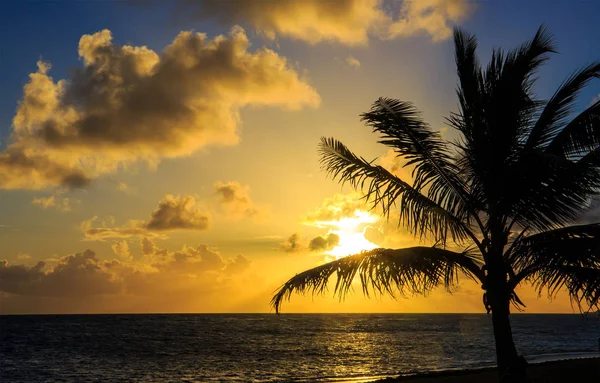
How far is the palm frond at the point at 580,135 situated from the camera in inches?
334

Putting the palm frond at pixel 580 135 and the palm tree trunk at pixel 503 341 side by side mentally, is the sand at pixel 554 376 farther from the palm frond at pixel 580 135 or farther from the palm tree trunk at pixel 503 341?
the palm frond at pixel 580 135

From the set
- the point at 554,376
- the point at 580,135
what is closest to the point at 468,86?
the point at 580,135

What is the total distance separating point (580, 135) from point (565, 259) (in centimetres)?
232

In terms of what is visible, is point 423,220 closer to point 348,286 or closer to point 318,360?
point 348,286

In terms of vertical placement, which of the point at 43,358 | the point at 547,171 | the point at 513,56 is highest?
the point at 513,56

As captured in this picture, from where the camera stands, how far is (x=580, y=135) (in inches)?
343

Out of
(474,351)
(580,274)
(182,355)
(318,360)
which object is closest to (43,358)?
→ (182,355)

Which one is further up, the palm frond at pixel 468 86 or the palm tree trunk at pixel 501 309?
the palm frond at pixel 468 86

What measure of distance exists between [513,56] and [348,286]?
5486mm

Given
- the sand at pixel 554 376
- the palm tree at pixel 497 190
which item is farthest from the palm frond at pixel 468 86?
the sand at pixel 554 376

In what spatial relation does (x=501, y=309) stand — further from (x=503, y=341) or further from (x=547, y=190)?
(x=547, y=190)

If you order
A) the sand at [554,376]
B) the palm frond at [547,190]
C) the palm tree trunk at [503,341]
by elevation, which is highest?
the palm frond at [547,190]

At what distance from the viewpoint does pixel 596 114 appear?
27.6 feet

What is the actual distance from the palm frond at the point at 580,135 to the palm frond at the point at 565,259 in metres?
1.56
